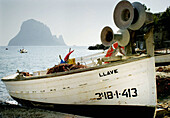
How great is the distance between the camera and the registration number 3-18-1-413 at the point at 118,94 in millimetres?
5992

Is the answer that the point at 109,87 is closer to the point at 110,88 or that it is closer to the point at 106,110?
the point at 110,88

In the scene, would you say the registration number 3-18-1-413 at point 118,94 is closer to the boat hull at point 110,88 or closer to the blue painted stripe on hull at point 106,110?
the boat hull at point 110,88

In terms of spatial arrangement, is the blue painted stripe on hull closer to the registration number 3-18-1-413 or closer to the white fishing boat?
the white fishing boat

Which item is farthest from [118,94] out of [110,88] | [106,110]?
[106,110]

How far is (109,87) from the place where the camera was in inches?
244

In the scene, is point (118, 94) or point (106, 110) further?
point (106, 110)

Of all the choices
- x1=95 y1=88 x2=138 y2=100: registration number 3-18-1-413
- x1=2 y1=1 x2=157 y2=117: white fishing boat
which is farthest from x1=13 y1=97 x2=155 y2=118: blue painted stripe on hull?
x1=95 y1=88 x2=138 y2=100: registration number 3-18-1-413

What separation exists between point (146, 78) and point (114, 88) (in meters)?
1.24

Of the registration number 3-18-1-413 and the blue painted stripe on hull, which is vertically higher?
the registration number 3-18-1-413

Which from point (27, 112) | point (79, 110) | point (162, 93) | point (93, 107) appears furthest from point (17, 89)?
point (162, 93)

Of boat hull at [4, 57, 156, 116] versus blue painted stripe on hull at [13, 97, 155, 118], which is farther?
blue painted stripe on hull at [13, 97, 155, 118]

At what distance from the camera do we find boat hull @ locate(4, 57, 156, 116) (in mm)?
5898

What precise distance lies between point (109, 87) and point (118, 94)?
0.43 m

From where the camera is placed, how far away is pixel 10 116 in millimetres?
7316
